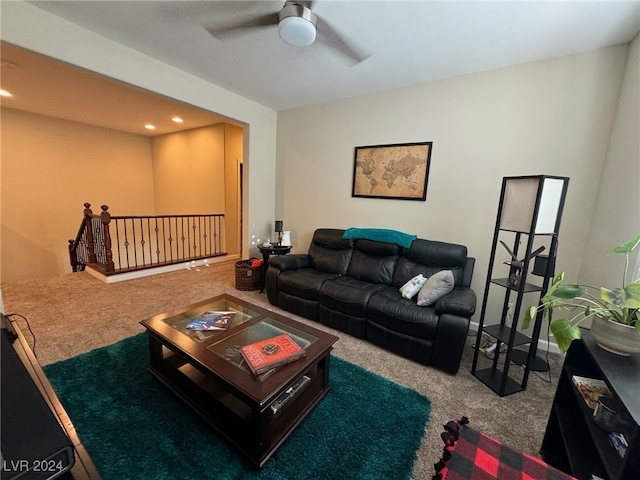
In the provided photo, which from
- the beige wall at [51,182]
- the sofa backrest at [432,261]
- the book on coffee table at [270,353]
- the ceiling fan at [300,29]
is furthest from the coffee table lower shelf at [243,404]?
the beige wall at [51,182]

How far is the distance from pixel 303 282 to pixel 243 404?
1466mm

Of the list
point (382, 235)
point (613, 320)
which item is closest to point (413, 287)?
point (382, 235)

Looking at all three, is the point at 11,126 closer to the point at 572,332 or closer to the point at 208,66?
the point at 208,66

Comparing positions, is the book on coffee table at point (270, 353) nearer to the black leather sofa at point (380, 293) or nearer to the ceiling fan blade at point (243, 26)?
the black leather sofa at point (380, 293)

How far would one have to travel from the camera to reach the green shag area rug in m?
1.32

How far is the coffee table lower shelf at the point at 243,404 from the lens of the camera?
4.33 ft

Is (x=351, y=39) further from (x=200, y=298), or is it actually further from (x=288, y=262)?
(x=200, y=298)

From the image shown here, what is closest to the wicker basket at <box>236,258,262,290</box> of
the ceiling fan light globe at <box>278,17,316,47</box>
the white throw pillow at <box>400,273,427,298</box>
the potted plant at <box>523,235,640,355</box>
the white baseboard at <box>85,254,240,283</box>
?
the white baseboard at <box>85,254,240,283</box>

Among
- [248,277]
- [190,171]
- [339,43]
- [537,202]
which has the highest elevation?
[339,43]

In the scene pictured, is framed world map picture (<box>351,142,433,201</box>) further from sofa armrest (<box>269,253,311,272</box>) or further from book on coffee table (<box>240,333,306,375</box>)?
book on coffee table (<box>240,333,306,375</box>)

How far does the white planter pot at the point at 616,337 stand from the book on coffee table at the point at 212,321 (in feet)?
6.75

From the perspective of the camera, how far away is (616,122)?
211 centimetres

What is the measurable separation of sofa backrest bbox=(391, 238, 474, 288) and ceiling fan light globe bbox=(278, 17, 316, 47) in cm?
216

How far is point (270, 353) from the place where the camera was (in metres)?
1.53
